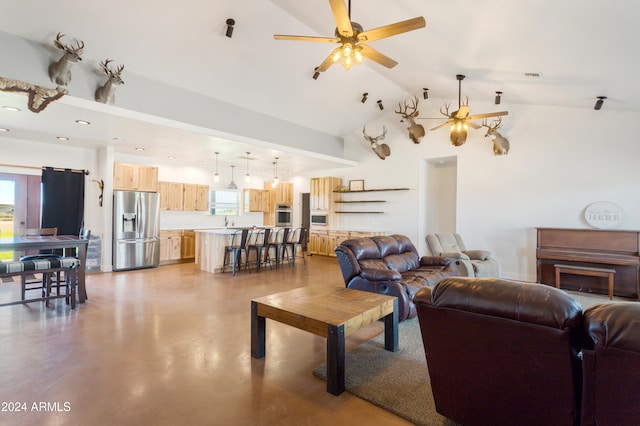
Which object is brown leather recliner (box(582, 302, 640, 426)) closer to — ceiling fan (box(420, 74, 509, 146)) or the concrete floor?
the concrete floor

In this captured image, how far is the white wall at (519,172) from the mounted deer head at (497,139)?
15cm

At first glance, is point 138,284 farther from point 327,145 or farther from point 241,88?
point 327,145

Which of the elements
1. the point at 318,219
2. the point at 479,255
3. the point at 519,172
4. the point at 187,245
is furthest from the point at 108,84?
the point at 519,172

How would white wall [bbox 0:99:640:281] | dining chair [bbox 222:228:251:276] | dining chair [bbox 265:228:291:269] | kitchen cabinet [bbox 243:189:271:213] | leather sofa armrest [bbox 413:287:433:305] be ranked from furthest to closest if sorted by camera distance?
kitchen cabinet [bbox 243:189:271:213], dining chair [bbox 265:228:291:269], dining chair [bbox 222:228:251:276], white wall [bbox 0:99:640:281], leather sofa armrest [bbox 413:287:433:305]

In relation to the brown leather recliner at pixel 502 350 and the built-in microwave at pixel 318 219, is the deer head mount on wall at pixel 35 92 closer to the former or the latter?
the brown leather recliner at pixel 502 350

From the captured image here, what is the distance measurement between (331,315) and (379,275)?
1.40 m

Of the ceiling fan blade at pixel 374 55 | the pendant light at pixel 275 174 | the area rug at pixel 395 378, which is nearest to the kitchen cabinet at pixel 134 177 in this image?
the pendant light at pixel 275 174

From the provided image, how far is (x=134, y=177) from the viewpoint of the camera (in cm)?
718

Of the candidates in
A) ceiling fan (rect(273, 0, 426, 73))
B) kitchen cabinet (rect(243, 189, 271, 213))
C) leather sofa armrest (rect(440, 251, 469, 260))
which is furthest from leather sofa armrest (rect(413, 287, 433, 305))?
kitchen cabinet (rect(243, 189, 271, 213))

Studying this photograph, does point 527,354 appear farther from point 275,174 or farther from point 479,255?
point 275,174

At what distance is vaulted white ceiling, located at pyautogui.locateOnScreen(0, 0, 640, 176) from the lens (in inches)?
129

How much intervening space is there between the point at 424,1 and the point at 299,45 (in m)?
2.40

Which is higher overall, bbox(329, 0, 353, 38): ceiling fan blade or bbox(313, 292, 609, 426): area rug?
bbox(329, 0, 353, 38): ceiling fan blade

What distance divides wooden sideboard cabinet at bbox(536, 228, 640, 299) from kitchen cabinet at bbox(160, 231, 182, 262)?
777cm
